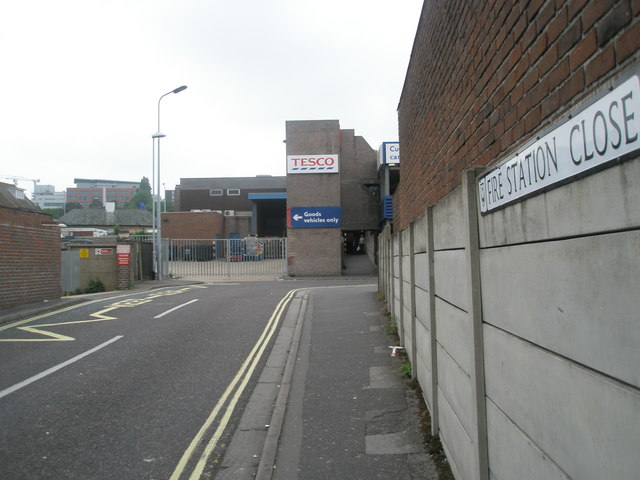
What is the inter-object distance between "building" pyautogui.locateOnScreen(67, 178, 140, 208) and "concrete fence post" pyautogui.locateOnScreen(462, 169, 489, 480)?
547 feet

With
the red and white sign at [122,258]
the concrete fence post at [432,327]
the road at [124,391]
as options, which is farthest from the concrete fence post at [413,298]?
the red and white sign at [122,258]

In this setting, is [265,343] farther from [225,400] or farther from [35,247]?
[35,247]

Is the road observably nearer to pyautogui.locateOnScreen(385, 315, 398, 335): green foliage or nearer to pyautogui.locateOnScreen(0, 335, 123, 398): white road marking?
pyautogui.locateOnScreen(0, 335, 123, 398): white road marking

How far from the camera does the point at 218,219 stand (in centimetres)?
5269

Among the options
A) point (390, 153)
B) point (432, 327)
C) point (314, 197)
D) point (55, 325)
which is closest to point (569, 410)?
point (432, 327)

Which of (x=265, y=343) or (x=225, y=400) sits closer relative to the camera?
(x=225, y=400)

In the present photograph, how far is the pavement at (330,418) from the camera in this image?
4105 millimetres

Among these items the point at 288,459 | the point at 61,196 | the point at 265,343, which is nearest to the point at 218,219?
the point at 265,343

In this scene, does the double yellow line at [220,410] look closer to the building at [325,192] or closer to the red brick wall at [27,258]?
the red brick wall at [27,258]

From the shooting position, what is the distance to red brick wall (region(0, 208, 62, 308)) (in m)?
12.5

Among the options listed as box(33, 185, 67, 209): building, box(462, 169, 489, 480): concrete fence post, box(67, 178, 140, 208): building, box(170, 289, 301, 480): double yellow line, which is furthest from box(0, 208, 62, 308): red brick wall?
box(33, 185, 67, 209): building

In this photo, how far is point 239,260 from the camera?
3136 centimetres

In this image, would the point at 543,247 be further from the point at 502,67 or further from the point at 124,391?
the point at 124,391

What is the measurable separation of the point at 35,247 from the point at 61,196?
629 feet
